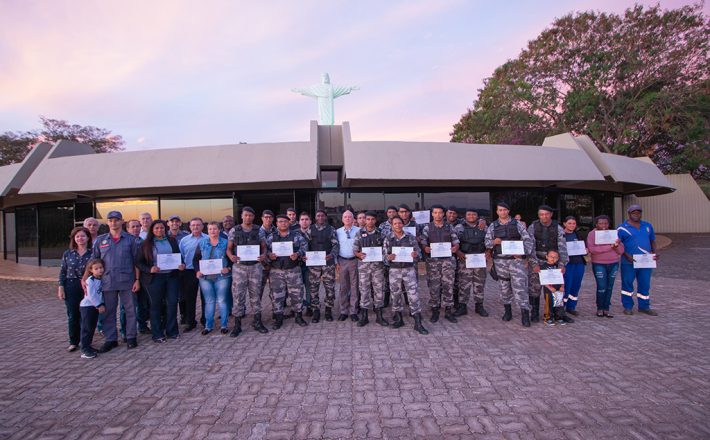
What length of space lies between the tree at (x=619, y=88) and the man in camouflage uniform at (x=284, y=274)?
2045cm

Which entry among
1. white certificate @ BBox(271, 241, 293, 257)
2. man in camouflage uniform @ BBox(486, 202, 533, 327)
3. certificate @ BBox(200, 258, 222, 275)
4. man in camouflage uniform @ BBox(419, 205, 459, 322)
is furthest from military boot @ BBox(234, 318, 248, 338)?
man in camouflage uniform @ BBox(486, 202, 533, 327)

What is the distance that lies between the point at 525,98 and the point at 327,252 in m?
20.1

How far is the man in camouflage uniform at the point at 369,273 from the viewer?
555 centimetres

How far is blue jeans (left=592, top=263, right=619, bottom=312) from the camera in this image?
18.7 feet

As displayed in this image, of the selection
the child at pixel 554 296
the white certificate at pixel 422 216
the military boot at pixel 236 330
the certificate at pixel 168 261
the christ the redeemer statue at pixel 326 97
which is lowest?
the military boot at pixel 236 330

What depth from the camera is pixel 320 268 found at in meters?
5.98

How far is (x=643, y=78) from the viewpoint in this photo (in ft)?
63.5

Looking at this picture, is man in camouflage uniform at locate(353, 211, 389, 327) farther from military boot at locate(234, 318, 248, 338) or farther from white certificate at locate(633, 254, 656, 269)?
white certificate at locate(633, 254, 656, 269)

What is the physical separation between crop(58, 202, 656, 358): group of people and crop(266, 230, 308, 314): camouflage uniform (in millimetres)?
17

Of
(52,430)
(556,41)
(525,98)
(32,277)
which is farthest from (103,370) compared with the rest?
(556,41)

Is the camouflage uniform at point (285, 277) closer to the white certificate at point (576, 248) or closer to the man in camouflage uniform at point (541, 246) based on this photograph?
the man in camouflage uniform at point (541, 246)

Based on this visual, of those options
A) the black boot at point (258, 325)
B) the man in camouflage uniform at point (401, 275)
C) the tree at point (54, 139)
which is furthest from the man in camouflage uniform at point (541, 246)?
the tree at point (54, 139)

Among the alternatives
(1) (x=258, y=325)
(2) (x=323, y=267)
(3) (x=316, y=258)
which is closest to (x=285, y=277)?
(3) (x=316, y=258)

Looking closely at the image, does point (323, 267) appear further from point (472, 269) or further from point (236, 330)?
point (472, 269)
